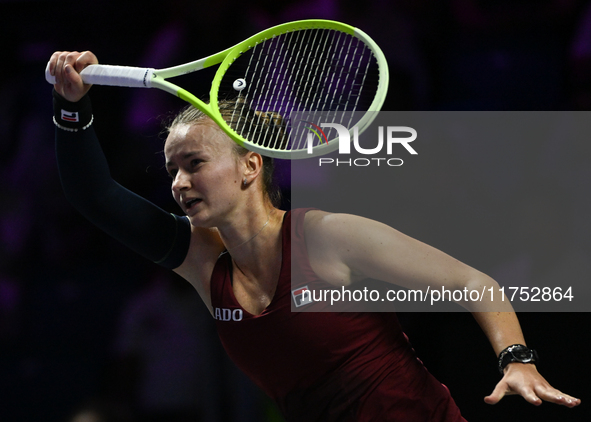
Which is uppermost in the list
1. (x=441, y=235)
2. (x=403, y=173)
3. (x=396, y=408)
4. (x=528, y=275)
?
(x=403, y=173)

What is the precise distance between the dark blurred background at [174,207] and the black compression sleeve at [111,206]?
0.73m

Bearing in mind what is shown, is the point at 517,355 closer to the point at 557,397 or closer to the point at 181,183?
the point at 557,397

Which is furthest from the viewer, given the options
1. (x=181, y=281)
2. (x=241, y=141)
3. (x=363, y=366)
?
(x=181, y=281)

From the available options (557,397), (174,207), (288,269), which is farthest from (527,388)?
(174,207)

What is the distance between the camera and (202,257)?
1.78 metres

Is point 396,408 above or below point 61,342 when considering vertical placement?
below

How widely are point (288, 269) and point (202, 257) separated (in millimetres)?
319

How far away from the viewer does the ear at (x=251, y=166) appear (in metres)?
1.66

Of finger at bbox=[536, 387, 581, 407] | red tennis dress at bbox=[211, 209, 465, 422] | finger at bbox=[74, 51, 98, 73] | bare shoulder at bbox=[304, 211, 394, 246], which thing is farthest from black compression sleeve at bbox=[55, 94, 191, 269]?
finger at bbox=[536, 387, 581, 407]

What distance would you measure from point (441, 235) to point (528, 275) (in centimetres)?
33

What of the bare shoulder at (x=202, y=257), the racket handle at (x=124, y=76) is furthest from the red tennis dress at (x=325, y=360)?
the racket handle at (x=124, y=76)

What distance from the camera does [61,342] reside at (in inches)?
105

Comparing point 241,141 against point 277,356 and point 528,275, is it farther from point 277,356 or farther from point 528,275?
point 528,275

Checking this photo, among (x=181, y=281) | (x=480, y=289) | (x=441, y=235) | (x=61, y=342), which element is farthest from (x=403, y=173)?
(x=61, y=342)
